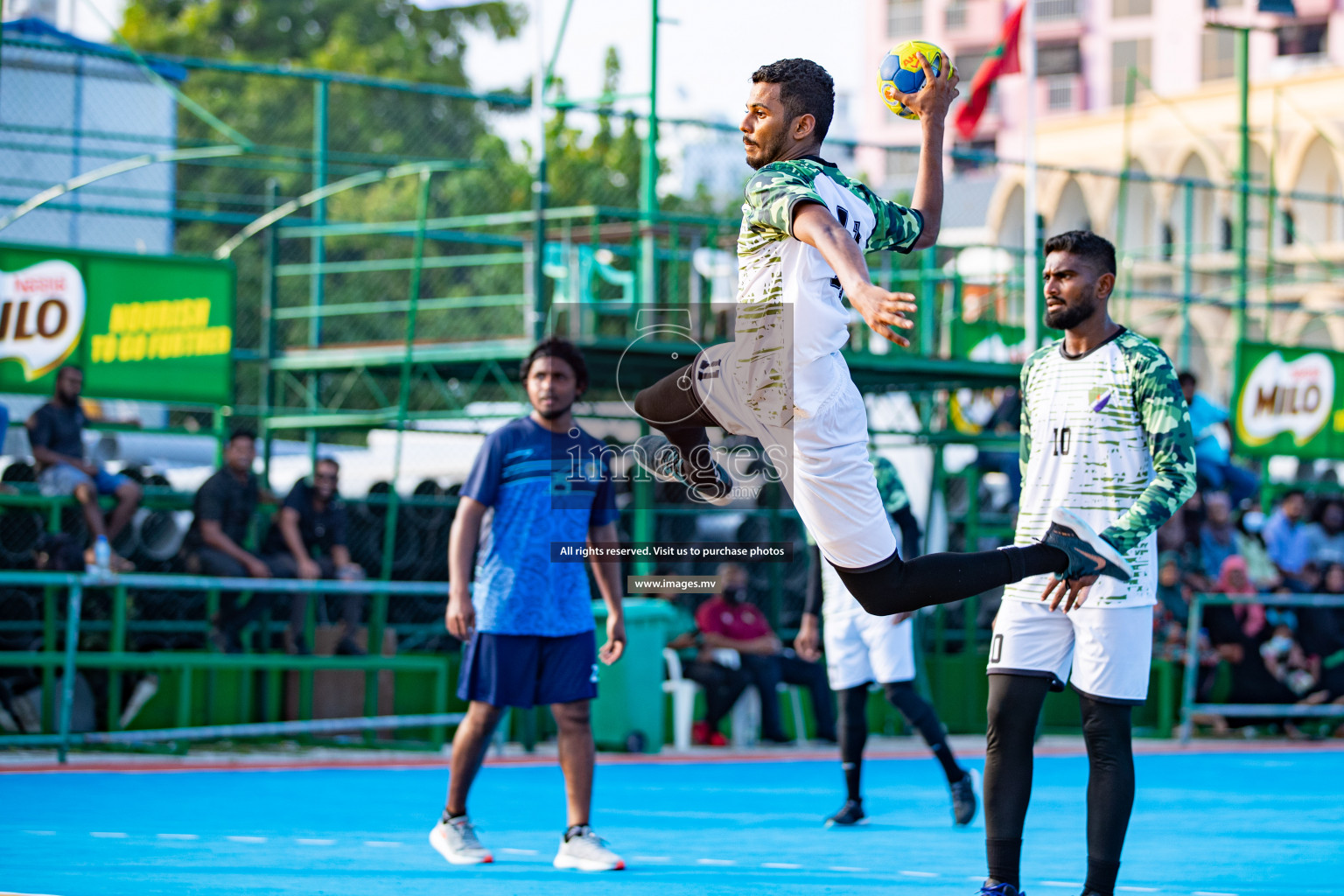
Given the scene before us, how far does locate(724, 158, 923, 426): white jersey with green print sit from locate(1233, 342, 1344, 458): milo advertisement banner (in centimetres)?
1208

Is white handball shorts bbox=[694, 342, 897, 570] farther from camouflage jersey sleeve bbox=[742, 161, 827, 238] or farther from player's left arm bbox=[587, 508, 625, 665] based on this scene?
player's left arm bbox=[587, 508, 625, 665]

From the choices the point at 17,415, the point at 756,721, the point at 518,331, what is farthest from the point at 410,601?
the point at 518,331

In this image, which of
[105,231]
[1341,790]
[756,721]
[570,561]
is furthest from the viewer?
[105,231]

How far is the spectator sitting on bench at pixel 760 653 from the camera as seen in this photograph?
13.8m

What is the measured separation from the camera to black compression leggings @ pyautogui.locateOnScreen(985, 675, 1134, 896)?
5398 mm

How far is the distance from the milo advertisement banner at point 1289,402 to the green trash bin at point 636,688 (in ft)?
21.3

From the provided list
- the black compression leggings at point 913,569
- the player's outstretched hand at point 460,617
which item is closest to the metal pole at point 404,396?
the player's outstretched hand at point 460,617

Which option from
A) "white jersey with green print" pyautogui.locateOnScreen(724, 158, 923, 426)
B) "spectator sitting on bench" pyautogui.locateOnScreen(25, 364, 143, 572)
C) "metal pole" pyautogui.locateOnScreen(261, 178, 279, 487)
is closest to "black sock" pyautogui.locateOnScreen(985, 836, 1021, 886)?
"white jersey with green print" pyautogui.locateOnScreen(724, 158, 923, 426)

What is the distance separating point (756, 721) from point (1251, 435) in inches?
227

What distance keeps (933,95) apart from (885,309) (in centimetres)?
122

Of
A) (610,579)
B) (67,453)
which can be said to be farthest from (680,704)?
(610,579)

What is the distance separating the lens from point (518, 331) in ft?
83.5

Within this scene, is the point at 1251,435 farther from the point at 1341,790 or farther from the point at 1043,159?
the point at 1043,159

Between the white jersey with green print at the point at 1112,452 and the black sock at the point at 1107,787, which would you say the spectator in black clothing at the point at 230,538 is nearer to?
the white jersey with green print at the point at 1112,452
